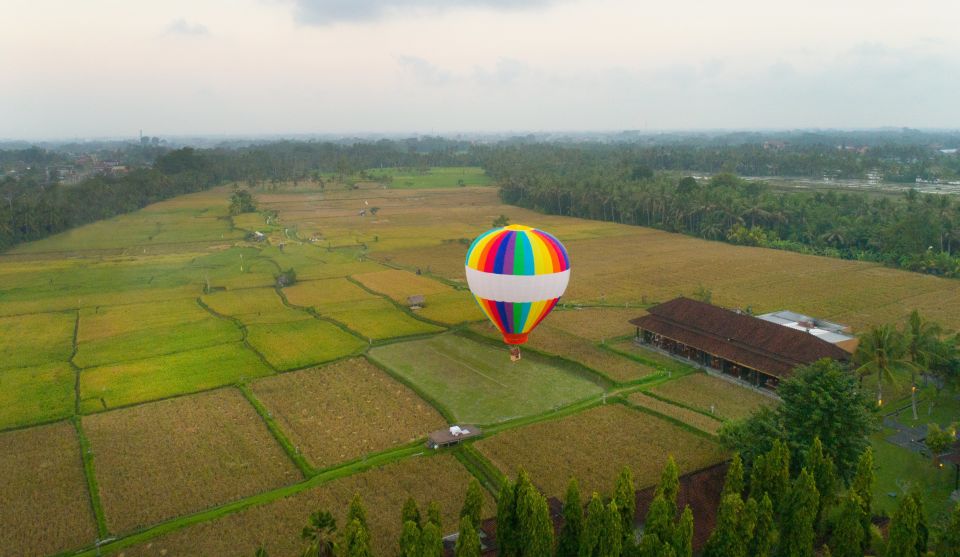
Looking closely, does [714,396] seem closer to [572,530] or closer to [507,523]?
[572,530]

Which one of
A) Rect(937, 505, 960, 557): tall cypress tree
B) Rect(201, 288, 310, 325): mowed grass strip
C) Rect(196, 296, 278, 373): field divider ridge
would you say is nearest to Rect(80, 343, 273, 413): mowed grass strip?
Rect(196, 296, 278, 373): field divider ridge

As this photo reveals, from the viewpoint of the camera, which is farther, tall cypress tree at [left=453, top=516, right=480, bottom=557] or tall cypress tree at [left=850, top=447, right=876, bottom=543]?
tall cypress tree at [left=850, top=447, right=876, bottom=543]

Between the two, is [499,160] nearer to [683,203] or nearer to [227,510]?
[683,203]

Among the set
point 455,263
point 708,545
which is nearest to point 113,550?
point 708,545

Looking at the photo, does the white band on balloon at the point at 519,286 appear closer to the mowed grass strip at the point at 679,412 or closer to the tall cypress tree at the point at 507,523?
the mowed grass strip at the point at 679,412

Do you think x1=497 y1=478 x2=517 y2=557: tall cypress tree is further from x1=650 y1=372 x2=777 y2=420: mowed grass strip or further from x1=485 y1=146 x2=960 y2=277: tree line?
x1=485 y1=146 x2=960 y2=277: tree line

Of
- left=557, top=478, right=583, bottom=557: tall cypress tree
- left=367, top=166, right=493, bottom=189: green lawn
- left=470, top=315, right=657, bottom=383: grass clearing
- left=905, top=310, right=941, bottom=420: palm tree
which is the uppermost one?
left=367, top=166, right=493, bottom=189: green lawn

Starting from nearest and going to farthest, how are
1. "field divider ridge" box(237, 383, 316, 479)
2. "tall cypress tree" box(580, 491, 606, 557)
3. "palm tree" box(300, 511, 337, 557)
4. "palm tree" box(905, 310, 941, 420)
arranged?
"palm tree" box(300, 511, 337, 557) → "tall cypress tree" box(580, 491, 606, 557) → "field divider ridge" box(237, 383, 316, 479) → "palm tree" box(905, 310, 941, 420)
